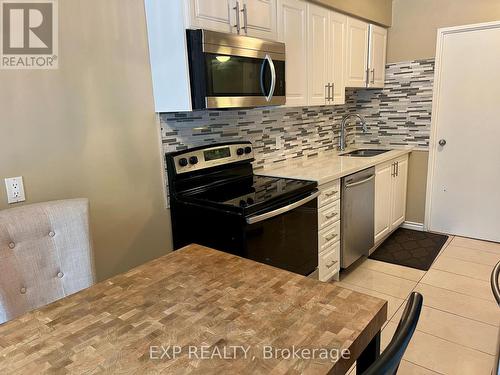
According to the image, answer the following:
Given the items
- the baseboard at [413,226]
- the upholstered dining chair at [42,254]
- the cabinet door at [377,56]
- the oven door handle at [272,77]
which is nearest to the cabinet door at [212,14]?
the oven door handle at [272,77]

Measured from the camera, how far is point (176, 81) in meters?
1.88

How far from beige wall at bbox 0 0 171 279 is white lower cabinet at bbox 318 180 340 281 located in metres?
1.08

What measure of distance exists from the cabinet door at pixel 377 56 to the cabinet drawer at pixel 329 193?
143cm

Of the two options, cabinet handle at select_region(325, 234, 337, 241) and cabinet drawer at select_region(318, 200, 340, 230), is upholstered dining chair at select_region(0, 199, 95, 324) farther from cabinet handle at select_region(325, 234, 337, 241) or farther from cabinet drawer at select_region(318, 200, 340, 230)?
cabinet handle at select_region(325, 234, 337, 241)

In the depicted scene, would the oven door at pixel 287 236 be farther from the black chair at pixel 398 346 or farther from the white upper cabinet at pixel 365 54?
the white upper cabinet at pixel 365 54

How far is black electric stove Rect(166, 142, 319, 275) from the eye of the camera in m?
1.89

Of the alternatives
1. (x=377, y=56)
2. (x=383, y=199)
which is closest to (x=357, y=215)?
(x=383, y=199)

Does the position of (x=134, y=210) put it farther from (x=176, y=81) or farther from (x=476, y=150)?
(x=476, y=150)

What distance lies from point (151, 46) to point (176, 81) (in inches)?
10.6

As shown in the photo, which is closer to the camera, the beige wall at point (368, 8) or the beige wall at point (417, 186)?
the beige wall at point (368, 8)

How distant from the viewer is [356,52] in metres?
3.23

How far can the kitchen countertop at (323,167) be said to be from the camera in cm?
252

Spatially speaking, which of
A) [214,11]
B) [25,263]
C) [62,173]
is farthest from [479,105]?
[25,263]

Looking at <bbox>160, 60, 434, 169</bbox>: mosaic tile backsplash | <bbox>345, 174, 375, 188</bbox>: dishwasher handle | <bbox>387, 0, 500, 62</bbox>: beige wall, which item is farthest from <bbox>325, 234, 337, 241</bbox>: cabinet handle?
<bbox>387, 0, 500, 62</bbox>: beige wall
